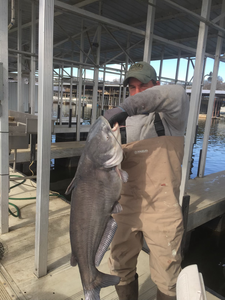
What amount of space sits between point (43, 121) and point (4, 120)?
1065 millimetres

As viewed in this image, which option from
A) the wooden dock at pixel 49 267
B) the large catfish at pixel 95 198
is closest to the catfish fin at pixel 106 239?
the large catfish at pixel 95 198

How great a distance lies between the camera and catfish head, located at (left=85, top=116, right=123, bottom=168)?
4.97 feet

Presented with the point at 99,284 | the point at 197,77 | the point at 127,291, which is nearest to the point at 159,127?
the point at 99,284

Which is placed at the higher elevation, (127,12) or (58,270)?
(127,12)

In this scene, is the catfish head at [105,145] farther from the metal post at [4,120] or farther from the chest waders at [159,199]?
the metal post at [4,120]

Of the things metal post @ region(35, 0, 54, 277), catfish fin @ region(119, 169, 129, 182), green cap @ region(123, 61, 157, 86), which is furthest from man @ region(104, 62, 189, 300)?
metal post @ region(35, 0, 54, 277)

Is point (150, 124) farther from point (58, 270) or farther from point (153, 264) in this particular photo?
point (58, 270)

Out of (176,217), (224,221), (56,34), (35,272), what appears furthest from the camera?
(56,34)

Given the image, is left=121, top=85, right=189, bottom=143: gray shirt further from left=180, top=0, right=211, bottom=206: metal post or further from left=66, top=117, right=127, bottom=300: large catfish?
left=180, top=0, right=211, bottom=206: metal post

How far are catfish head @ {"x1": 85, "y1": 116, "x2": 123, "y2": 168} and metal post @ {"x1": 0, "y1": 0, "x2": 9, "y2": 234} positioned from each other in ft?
6.45

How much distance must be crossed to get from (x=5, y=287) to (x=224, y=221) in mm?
5726

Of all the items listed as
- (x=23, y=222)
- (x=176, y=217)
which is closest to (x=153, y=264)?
(x=176, y=217)

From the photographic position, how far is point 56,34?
496 inches

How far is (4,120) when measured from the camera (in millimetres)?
3059
